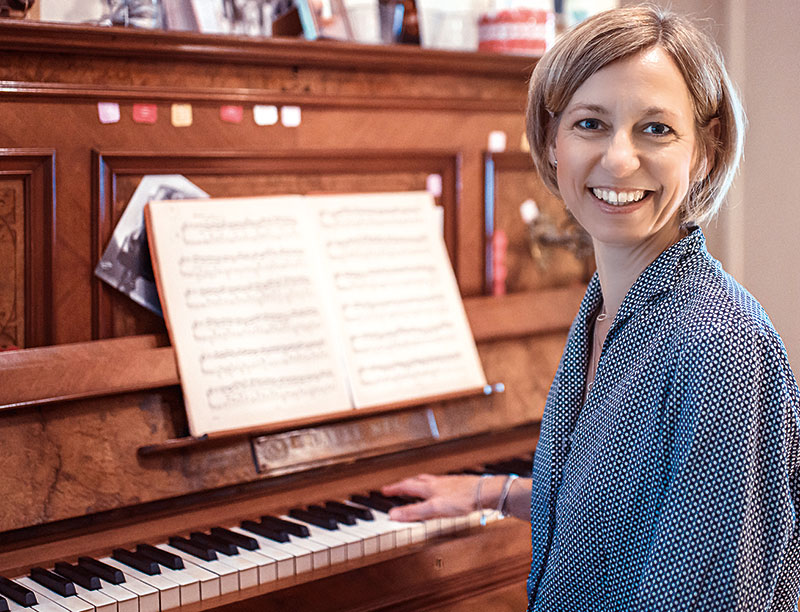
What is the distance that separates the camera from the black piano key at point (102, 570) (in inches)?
64.4

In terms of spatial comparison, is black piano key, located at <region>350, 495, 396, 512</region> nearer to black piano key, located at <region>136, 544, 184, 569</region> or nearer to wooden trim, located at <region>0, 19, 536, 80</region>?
black piano key, located at <region>136, 544, 184, 569</region>

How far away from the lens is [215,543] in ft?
5.91

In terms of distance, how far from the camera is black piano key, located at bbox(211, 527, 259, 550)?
5.85ft

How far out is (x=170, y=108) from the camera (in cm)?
206

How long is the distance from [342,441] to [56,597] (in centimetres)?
75

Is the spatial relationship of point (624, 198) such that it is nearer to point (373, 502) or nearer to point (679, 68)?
point (679, 68)

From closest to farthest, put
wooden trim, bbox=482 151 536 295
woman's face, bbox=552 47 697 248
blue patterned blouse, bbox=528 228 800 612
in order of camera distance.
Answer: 1. blue patterned blouse, bbox=528 228 800 612
2. woman's face, bbox=552 47 697 248
3. wooden trim, bbox=482 151 536 295

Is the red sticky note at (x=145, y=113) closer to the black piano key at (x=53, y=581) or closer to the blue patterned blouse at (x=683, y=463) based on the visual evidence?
the black piano key at (x=53, y=581)

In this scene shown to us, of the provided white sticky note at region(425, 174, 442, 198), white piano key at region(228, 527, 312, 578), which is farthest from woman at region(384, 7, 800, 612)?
white sticky note at region(425, 174, 442, 198)

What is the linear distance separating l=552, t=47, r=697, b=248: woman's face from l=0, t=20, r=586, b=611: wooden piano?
838 millimetres

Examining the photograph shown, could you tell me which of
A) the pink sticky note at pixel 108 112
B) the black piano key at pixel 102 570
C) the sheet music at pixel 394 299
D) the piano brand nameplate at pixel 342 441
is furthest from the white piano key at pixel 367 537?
the pink sticky note at pixel 108 112

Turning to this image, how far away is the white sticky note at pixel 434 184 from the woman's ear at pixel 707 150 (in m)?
1.09

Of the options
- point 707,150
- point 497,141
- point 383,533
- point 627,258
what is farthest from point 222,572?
point 497,141

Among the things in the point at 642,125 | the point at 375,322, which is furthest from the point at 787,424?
the point at 375,322
